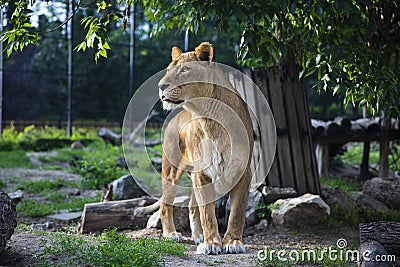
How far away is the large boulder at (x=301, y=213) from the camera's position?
6.18 m

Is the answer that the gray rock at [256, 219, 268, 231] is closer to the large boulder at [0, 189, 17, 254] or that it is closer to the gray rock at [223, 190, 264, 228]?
the gray rock at [223, 190, 264, 228]

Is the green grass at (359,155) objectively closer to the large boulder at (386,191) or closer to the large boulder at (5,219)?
the large boulder at (386,191)

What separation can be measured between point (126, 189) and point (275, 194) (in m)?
2.25

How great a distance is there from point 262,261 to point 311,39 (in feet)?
9.10

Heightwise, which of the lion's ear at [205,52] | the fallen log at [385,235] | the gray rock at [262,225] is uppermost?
the lion's ear at [205,52]

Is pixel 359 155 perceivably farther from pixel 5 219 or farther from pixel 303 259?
pixel 5 219

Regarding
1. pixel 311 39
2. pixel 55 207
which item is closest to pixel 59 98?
pixel 55 207

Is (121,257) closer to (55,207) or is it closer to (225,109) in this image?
(225,109)

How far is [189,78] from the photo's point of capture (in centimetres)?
498

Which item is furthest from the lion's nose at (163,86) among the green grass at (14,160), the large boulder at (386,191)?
the green grass at (14,160)

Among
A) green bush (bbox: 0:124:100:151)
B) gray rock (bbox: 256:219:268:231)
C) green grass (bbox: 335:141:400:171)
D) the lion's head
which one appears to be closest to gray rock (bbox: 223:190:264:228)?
gray rock (bbox: 256:219:268:231)

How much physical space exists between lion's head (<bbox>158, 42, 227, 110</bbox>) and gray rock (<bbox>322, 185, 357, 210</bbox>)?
2701 mm

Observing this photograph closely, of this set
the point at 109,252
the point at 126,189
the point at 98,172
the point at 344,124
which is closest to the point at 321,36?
the point at 109,252

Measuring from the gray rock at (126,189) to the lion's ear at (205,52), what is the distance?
122 inches
